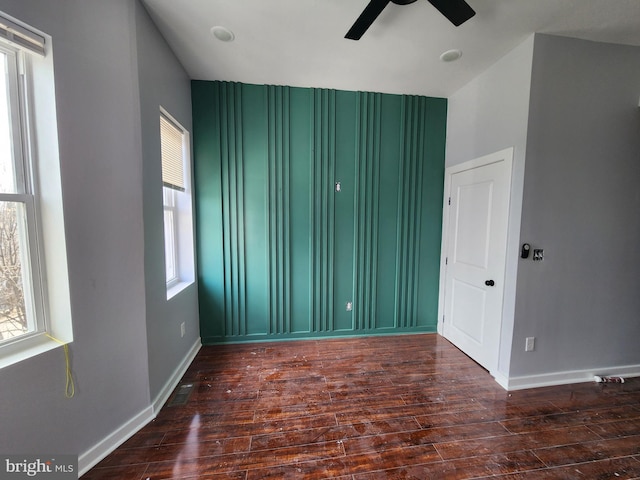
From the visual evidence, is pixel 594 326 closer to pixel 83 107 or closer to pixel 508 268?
pixel 508 268

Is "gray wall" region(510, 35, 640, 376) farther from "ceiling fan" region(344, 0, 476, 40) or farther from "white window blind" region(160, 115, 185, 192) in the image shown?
"white window blind" region(160, 115, 185, 192)

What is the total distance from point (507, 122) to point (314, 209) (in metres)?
1.93

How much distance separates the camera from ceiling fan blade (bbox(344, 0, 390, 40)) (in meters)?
1.38

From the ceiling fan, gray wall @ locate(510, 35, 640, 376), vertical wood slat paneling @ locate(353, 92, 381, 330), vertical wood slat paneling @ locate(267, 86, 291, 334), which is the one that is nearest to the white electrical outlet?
gray wall @ locate(510, 35, 640, 376)

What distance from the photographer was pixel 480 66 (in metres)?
2.27

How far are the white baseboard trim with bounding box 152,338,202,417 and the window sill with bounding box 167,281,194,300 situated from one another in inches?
26.2

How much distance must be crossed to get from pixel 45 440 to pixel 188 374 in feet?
3.56

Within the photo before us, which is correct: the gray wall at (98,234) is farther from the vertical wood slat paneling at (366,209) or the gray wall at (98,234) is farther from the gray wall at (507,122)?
the gray wall at (507,122)

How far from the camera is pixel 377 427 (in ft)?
5.43

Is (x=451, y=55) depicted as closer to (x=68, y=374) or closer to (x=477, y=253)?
(x=477, y=253)

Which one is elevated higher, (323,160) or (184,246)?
(323,160)

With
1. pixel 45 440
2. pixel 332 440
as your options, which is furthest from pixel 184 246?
pixel 332 440

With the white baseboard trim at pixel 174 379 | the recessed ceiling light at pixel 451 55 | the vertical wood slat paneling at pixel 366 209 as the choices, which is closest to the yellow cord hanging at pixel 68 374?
the white baseboard trim at pixel 174 379

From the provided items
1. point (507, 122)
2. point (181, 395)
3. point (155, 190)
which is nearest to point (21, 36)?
point (155, 190)
